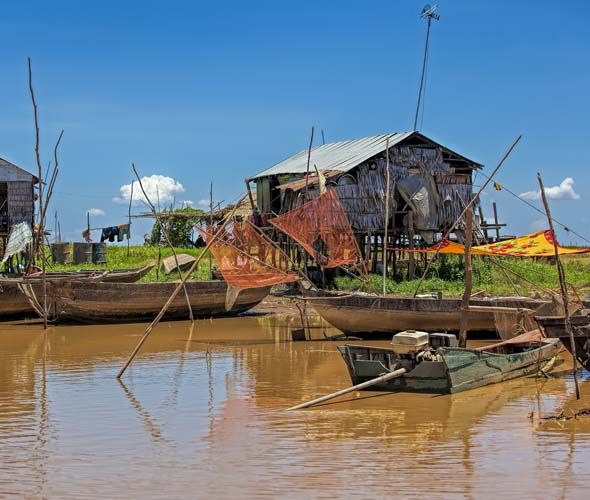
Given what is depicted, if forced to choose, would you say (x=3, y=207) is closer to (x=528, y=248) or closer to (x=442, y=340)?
(x=528, y=248)

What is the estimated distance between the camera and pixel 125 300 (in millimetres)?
16672

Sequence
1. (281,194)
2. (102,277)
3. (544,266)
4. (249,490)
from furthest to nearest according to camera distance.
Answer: (544,266) < (281,194) < (102,277) < (249,490)

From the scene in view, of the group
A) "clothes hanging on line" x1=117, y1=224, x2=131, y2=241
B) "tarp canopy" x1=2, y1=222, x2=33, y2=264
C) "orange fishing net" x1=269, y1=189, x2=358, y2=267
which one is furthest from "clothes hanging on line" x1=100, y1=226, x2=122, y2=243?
"orange fishing net" x1=269, y1=189, x2=358, y2=267

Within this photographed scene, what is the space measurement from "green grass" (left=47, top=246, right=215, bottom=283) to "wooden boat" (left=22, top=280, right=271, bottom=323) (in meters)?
4.22

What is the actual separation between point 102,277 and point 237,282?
4.43m

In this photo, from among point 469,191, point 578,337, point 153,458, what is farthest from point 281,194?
point 153,458

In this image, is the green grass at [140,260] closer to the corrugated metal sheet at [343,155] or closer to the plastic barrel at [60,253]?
the plastic barrel at [60,253]

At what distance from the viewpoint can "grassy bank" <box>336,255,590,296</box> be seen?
2033 centimetres

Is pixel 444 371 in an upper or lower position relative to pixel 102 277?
lower

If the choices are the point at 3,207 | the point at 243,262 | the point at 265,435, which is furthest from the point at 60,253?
the point at 265,435

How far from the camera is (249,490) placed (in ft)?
19.1

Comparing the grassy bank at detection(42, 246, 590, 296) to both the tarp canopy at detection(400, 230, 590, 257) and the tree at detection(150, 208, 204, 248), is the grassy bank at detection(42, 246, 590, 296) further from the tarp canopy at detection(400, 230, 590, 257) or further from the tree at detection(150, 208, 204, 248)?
the tarp canopy at detection(400, 230, 590, 257)

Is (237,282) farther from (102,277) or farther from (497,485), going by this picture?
(497,485)

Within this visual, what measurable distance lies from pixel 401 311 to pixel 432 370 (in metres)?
4.84
